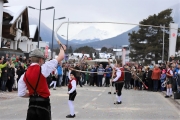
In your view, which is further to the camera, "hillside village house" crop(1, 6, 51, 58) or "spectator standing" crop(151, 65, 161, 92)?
"hillside village house" crop(1, 6, 51, 58)

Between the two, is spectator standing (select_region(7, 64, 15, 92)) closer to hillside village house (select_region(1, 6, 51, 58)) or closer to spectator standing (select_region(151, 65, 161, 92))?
spectator standing (select_region(151, 65, 161, 92))

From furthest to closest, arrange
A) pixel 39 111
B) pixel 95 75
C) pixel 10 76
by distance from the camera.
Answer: pixel 95 75 < pixel 10 76 < pixel 39 111

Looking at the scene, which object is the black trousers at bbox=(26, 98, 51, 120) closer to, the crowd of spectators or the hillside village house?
the crowd of spectators

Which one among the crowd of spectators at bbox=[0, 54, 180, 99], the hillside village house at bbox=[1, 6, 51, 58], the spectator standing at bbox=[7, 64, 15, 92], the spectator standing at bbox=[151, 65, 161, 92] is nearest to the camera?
the crowd of spectators at bbox=[0, 54, 180, 99]

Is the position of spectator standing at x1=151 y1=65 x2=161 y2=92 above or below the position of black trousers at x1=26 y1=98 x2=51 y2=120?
below

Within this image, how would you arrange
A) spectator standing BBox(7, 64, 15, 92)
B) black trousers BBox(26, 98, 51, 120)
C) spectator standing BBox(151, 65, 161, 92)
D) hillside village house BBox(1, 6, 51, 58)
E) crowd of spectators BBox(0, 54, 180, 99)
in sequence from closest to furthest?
1. black trousers BBox(26, 98, 51, 120)
2. crowd of spectators BBox(0, 54, 180, 99)
3. spectator standing BBox(7, 64, 15, 92)
4. spectator standing BBox(151, 65, 161, 92)
5. hillside village house BBox(1, 6, 51, 58)

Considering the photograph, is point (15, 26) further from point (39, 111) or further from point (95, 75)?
point (39, 111)

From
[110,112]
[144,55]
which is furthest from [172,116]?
[144,55]

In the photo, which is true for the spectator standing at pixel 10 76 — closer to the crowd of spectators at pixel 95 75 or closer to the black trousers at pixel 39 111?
the crowd of spectators at pixel 95 75

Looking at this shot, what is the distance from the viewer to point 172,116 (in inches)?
506

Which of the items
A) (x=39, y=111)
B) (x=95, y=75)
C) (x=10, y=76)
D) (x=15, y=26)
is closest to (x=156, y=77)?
(x=95, y=75)

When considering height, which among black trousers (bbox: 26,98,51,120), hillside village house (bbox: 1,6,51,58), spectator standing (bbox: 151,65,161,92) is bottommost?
spectator standing (bbox: 151,65,161,92)

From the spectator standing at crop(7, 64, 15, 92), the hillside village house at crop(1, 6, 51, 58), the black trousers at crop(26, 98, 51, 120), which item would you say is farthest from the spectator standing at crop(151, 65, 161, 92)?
the black trousers at crop(26, 98, 51, 120)

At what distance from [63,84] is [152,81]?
7597 millimetres
